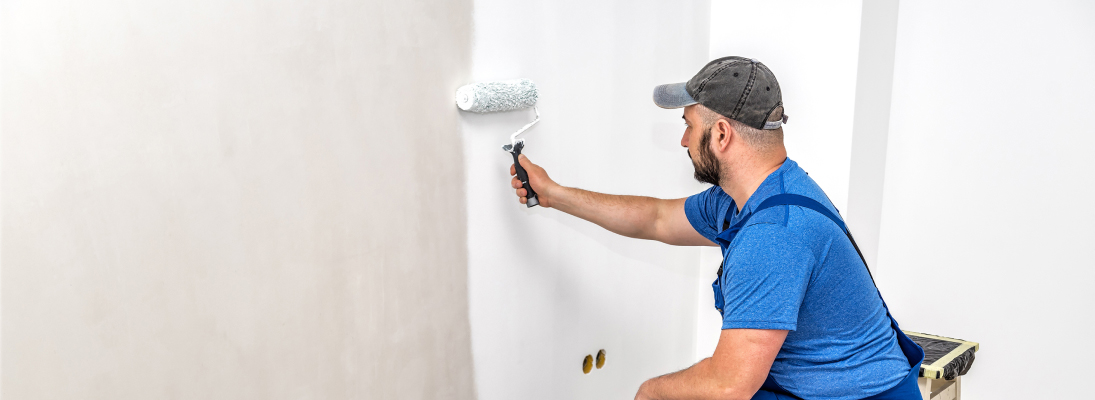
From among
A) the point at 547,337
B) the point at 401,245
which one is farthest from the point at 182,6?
the point at 547,337

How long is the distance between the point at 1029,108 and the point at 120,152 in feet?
7.93

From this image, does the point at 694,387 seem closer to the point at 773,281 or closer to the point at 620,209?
the point at 773,281

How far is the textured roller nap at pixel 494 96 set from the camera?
1400 millimetres

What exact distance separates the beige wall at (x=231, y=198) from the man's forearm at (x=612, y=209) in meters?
0.25

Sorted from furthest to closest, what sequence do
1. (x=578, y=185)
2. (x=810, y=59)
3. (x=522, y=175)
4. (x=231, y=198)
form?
(x=810, y=59), (x=578, y=185), (x=522, y=175), (x=231, y=198)

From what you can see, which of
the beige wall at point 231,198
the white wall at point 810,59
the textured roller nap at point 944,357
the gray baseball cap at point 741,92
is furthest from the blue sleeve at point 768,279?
the white wall at point 810,59

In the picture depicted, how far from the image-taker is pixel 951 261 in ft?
7.89

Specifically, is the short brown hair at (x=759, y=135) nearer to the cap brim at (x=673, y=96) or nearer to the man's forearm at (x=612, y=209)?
the cap brim at (x=673, y=96)

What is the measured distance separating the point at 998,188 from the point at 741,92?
59.4 inches

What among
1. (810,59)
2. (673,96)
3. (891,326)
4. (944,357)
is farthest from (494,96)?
(944,357)

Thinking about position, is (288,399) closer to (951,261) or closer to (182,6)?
(182,6)

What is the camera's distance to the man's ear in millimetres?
1314

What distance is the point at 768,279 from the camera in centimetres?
115

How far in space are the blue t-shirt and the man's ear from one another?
0.32 ft
